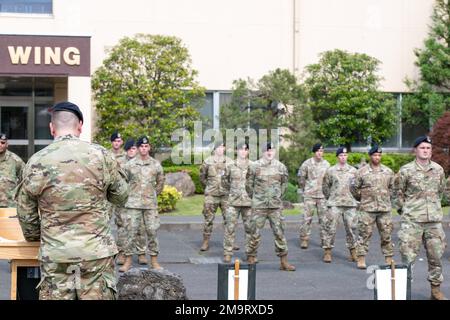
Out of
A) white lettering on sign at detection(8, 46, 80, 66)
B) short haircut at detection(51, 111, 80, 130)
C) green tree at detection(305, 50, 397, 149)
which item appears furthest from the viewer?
green tree at detection(305, 50, 397, 149)

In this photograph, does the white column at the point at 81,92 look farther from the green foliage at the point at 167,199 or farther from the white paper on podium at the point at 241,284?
the white paper on podium at the point at 241,284

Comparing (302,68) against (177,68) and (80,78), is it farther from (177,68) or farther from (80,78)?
(80,78)

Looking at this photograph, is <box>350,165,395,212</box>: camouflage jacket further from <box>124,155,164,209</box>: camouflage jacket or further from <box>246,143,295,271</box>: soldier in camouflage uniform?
<box>124,155,164,209</box>: camouflage jacket

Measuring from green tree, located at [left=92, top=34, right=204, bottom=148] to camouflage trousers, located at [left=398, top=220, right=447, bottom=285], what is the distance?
12.0m

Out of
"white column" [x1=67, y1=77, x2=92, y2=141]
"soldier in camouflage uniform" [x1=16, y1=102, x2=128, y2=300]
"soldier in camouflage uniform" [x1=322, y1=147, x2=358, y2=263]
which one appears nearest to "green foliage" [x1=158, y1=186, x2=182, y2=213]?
"white column" [x1=67, y1=77, x2=92, y2=141]

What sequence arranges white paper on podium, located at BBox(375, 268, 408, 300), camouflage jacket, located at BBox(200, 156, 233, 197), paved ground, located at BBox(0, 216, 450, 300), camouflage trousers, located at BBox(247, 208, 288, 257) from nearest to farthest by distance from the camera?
1. white paper on podium, located at BBox(375, 268, 408, 300)
2. paved ground, located at BBox(0, 216, 450, 300)
3. camouflage trousers, located at BBox(247, 208, 288, 257)
4. camouflage jacket, located at BBox(200, 156, 233, 197)

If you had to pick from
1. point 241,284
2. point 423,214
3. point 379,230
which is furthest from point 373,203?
point 241,284

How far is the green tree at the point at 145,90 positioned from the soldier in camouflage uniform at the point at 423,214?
11.8 meters

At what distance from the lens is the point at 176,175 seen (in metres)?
21.8

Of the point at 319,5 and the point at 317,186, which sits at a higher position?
the point at 319,5

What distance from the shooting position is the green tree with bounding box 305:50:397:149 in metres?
23.7

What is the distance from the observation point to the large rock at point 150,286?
795 centimetres
